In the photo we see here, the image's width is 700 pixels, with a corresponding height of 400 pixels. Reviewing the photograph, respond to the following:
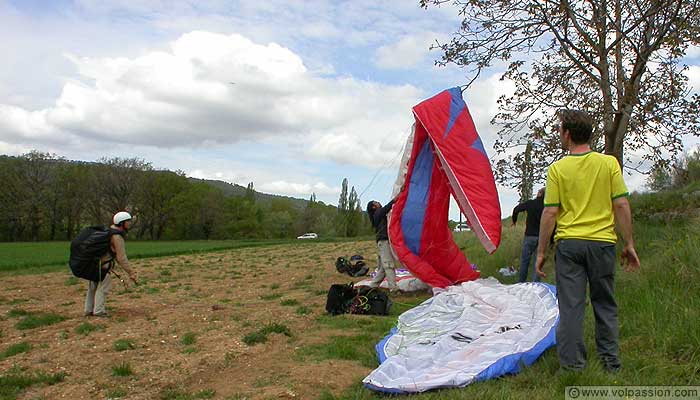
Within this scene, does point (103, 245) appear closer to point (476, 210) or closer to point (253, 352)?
point (253, 352)

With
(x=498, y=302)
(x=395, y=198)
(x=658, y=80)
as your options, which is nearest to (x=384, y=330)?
(x=498, y=302)

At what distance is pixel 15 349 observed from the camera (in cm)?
639

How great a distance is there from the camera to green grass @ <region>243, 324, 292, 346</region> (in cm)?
653

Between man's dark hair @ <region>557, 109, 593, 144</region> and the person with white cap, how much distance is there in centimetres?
669

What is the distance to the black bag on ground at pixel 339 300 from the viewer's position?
27.3 feet

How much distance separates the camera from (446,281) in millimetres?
9797

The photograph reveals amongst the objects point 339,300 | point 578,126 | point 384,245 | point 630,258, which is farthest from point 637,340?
point 384,245

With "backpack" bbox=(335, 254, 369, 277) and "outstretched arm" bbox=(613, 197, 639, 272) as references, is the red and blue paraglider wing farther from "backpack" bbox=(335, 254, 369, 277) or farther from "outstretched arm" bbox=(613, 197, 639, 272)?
"outstretched arm" bbox=(613, 197, 639, 272)

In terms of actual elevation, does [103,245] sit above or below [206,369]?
above

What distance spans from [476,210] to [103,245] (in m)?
6.03

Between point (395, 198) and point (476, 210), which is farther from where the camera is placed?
point (395, 198)

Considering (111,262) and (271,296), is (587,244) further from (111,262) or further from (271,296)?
(271,296)

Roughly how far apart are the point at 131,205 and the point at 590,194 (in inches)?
2688

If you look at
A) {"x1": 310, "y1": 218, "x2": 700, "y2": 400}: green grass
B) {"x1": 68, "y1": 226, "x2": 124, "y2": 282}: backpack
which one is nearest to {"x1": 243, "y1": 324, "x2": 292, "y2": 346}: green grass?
{"x1": 310, "y1": 218, "x2": 700, "y2": 400}: green grass
